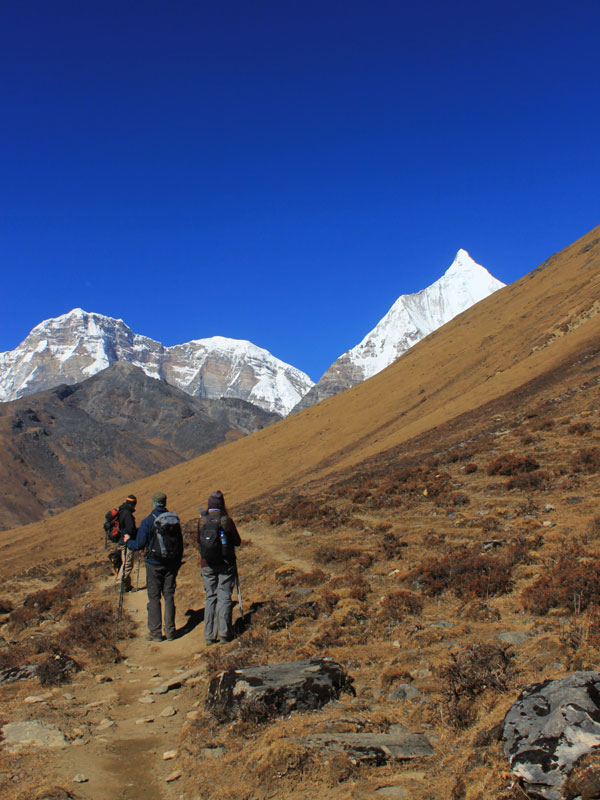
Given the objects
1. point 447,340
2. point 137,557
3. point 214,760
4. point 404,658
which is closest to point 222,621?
point 404,658

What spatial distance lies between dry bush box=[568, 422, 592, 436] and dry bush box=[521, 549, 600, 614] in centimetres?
1156

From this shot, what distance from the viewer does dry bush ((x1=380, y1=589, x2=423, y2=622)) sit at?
871 cm

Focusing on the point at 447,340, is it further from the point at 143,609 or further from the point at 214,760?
the point at 214,760

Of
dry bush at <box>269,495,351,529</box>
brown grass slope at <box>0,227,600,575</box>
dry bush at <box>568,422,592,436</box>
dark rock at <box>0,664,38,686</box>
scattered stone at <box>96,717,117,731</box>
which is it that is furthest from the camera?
brown grass slope at <box>0,227,600,575</box>

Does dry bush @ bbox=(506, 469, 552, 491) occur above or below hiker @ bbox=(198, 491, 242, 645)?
below

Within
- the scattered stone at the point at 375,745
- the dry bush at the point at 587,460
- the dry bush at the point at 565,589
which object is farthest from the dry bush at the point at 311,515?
the scattered stone at the point at 375,745

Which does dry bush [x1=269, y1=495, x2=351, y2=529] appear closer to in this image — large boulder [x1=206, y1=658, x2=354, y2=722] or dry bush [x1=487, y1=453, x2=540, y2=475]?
dry bush [x1=487, y1=453, x2=540, y2=475]

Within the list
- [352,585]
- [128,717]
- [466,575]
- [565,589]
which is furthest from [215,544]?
[565,589]

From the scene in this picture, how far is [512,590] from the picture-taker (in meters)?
9.00

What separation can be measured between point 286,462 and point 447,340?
31.4 metres

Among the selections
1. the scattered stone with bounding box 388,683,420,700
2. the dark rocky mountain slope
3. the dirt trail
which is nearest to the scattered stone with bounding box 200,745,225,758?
the dirt trail

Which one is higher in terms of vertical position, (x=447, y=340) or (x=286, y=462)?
(x=447, y=340)

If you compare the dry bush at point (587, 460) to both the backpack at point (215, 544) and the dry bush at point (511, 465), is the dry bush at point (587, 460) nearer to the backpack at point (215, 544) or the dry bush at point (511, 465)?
the dry bush at point (511, 465)

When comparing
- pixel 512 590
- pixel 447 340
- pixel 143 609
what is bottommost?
pixel 512 590
